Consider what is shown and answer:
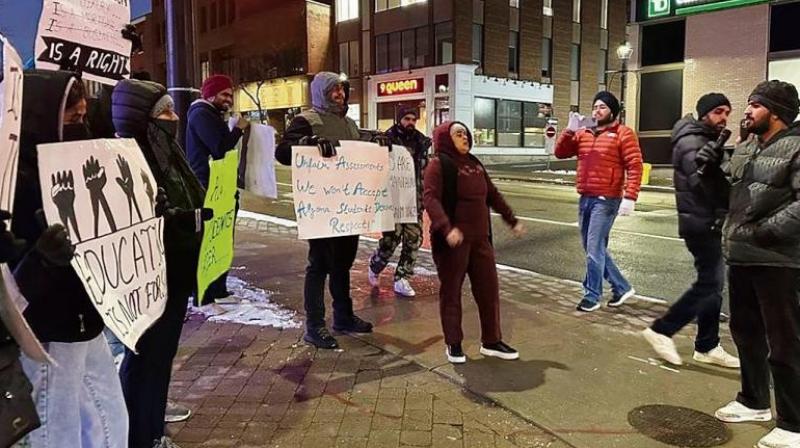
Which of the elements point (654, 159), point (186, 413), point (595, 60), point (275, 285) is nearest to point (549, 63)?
point (595, 60)

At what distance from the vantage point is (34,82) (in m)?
2.15

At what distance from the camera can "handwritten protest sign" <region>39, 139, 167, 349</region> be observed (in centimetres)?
217

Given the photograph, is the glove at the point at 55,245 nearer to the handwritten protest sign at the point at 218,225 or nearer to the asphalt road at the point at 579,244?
the handwritten protest sign at the point at 218,225

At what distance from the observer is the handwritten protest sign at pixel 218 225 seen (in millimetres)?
3645

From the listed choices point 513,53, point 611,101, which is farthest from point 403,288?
point 513,53

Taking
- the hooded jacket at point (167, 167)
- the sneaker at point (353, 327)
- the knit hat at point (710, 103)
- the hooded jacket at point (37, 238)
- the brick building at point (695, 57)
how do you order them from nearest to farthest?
the hooded jacket at point (37, 238)
the hooded jacket at point (167, 167)
the knit hat at point (710, 103)
the sneaker at point (353, 327)
the brick building at point (695, 57)

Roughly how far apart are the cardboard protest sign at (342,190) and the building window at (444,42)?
3105 cm

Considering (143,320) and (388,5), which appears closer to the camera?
(143,320)

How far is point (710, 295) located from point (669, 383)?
0.77 m

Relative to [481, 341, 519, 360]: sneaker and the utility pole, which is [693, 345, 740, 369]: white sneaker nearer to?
[481, 341, 519, 360]: sneaker

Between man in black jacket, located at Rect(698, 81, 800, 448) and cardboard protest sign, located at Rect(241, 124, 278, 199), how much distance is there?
3.26 metres


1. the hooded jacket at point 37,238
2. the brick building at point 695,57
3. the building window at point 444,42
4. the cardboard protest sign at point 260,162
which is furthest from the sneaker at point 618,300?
the building window at point 444,42

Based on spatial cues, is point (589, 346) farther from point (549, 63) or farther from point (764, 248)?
point (549, 63)

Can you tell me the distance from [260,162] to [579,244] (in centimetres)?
640
